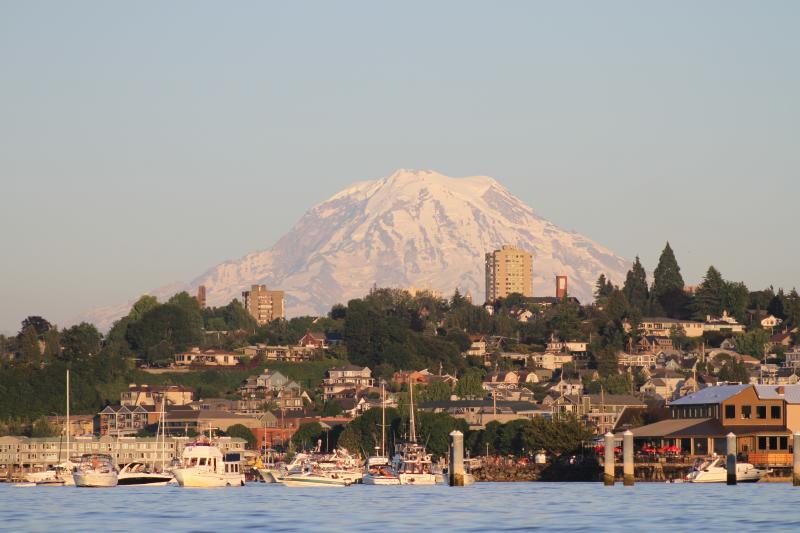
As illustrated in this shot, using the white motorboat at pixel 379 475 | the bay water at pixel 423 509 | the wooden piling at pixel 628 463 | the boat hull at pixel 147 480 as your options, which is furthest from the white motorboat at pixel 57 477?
the wooden piling at pixel 628 463

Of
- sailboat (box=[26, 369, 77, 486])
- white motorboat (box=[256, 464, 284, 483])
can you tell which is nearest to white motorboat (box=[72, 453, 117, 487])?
sailboat (box=[26, 369, 77, 486])

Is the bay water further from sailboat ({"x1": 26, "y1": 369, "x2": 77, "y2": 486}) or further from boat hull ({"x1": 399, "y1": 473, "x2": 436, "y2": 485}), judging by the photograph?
sailboat ({"x1": 26, "y1": 369, "x2": 77, "y2": 486})

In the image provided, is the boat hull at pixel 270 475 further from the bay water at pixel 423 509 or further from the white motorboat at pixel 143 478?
the bay water at pixel 423 509

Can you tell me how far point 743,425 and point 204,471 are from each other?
4076 centimetres

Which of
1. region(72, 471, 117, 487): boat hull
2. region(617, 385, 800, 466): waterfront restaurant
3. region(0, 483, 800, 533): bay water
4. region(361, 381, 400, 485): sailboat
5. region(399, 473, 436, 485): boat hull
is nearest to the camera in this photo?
region(0, 483, 800, 533): bay water

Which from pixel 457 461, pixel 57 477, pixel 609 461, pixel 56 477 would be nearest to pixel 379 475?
pixel 457 461

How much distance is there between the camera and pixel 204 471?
438 ft

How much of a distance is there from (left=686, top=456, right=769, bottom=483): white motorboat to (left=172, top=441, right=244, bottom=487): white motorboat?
33.0 m

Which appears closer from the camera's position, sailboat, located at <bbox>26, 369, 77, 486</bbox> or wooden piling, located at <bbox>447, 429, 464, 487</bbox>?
wooden piling, located at <bbox>447, 429, 464, 487</bbox>

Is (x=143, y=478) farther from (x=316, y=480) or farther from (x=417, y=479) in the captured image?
(x=417, y=479)

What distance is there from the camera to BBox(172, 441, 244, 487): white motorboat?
132 metres

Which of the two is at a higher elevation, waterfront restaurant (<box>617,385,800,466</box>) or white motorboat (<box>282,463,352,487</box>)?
waterfront restaurant (<box>617,385,800,466</box>)

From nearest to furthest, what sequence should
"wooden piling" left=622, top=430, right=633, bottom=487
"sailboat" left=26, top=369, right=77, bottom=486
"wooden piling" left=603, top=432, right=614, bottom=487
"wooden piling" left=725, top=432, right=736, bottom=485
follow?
1. "wooden piling" left=725, top=432, right=736, bottom=485
2. "wooden piling" left=622, top=430, right=633, bottom=487
3. "wooden piling" left=603, top=432, right=614, bottom=487
4. "sailboat" left=26, top=369, right=77, bottom=486

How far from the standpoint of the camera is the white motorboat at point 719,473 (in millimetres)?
126625
